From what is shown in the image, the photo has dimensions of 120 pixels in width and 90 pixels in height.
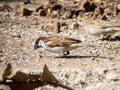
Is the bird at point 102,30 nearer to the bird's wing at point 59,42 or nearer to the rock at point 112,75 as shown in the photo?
the bird's wing at point 59,42

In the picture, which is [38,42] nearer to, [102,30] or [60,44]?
[60,44]

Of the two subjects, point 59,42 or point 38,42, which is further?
point 38,42

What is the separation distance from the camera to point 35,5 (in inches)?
514

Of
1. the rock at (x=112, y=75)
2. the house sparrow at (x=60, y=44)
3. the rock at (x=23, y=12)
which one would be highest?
the rock at (x=23, y=12)

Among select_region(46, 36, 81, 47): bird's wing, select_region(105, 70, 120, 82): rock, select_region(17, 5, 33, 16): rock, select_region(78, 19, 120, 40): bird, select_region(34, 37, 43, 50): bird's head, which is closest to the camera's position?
select_region(105, 70, 120, 82): rock

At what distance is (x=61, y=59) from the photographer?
304 inches

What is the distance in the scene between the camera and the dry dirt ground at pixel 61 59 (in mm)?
6191

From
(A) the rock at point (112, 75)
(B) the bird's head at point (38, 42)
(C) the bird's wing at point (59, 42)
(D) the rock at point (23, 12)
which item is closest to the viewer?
(A) the rock at point (112, 75)

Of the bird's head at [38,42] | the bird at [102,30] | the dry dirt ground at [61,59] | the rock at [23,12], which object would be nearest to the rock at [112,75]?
the dry dirt ground at [61,59]

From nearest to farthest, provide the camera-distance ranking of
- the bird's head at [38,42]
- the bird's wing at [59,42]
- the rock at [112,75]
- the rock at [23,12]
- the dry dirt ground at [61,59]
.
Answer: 1. the rock at [112,75]
2. the dry dirt ground at [61,59]
3. the bird's wing at [59,42]
4. the bird's head at [38,42]
5. the rock at [23,12]

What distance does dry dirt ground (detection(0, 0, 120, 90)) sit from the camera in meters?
6.19

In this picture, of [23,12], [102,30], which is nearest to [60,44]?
[102,30]

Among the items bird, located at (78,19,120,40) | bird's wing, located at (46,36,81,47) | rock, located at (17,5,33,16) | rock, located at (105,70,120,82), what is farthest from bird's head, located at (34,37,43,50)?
rock, located at (17,5,33,16)

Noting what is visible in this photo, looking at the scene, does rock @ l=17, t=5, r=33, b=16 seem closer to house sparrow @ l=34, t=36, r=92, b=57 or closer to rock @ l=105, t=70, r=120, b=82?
house sparrow @ l=34, t=36, r=92, b=57
